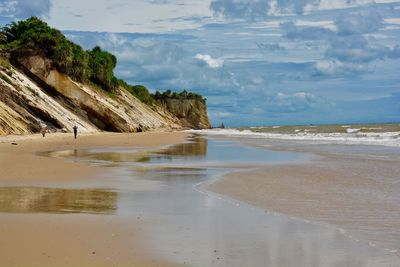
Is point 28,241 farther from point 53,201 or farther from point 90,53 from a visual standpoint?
point 90,53

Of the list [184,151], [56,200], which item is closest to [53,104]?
[184,151]

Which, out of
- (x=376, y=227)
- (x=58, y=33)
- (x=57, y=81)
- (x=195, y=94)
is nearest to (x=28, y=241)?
(x=376, y=227)

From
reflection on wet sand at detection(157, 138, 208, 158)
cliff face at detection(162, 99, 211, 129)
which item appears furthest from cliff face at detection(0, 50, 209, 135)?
cliff face at detection(162, 99, 211, 129)

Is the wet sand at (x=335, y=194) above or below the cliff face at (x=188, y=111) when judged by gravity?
below

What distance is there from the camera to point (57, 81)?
195 ft

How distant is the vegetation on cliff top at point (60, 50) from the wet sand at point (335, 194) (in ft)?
147

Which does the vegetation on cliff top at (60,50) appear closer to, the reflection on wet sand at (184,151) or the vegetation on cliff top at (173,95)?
the reflection on wet sand at (184,151)

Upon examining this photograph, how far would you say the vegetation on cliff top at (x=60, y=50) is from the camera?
5950cm

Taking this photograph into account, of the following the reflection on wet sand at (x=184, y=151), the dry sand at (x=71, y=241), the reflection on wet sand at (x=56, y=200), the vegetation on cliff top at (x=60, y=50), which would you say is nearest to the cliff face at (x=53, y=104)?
the vegetation on cliff top at (x=60, y=50)

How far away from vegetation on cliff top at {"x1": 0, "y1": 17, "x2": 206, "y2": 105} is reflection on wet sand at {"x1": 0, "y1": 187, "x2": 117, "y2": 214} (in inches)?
1934

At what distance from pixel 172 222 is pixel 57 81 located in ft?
175

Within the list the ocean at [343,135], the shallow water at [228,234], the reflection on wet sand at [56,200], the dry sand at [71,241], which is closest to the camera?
the dry sand at [71,241]

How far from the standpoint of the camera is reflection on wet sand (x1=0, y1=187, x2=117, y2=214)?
32.7ft

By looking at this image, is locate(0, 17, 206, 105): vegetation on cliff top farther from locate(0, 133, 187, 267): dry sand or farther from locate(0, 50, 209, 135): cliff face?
locate(0, 133, 187, 267): dry sand
